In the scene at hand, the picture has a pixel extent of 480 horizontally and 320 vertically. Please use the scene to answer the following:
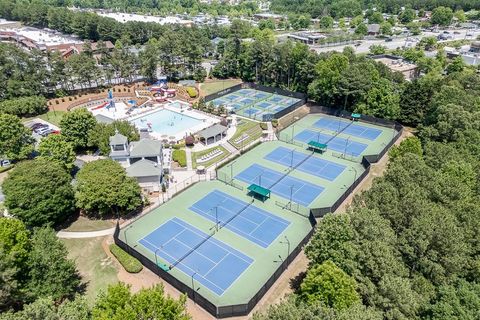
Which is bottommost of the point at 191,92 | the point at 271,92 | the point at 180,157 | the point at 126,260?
the point at 126,260

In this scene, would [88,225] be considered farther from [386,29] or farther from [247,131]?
[386,29]

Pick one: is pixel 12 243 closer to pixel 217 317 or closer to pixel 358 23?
pixel 217 317

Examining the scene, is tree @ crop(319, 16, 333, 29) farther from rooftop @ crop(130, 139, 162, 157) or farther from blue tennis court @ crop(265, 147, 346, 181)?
rooftop @ crop(130, 139, 162, 157)

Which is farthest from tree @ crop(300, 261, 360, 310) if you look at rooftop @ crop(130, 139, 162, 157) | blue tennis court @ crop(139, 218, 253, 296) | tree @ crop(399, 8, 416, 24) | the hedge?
tree @ crop(399, 8, 416, 24)

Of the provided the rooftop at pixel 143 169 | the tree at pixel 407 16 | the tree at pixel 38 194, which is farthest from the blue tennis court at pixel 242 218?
the tree at pixel 407 16

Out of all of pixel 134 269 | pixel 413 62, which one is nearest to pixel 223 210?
pixel 134 269

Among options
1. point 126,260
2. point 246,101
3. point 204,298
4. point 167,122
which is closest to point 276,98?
point 246,101

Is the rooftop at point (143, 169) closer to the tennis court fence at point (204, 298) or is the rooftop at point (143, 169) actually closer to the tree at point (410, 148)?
the tennis court fence at point (204, 298)
